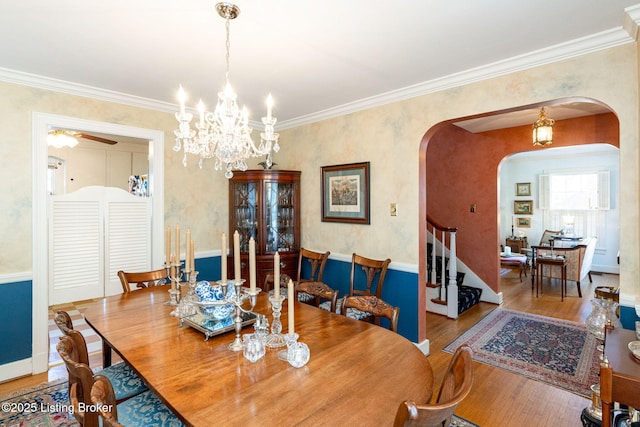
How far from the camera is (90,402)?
116 cm

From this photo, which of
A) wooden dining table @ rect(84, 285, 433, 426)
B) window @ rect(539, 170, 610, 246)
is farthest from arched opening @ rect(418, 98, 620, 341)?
window @ rect(539, 170, 610, 246)

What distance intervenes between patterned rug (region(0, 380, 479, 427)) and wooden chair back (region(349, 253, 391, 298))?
1208 millimetres

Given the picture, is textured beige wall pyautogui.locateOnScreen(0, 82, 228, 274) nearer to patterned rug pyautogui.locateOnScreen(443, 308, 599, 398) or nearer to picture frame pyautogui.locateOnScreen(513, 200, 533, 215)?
patterned rug pyautogui.locateOnScreen(443, 308, 599, 398)

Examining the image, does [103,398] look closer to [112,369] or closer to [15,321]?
[112,369]

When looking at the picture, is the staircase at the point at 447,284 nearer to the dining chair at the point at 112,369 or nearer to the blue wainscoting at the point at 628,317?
the blue wainscoting at the point at 628,317

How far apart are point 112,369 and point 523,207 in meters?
9.28

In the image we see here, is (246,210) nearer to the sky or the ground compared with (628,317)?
nearer to the sky

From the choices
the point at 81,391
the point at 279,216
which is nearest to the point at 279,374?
the point at 81,391

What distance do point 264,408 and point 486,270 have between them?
4844 millimetres

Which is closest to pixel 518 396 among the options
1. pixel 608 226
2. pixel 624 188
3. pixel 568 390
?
pixel 568 390

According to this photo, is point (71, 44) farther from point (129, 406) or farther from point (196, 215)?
point (129, 406)

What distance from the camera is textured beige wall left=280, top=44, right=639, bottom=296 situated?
2129mm

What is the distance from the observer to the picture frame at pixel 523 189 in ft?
27.3

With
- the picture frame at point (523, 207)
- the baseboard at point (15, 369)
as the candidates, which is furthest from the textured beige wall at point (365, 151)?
the picture frame at point (523, 207)
